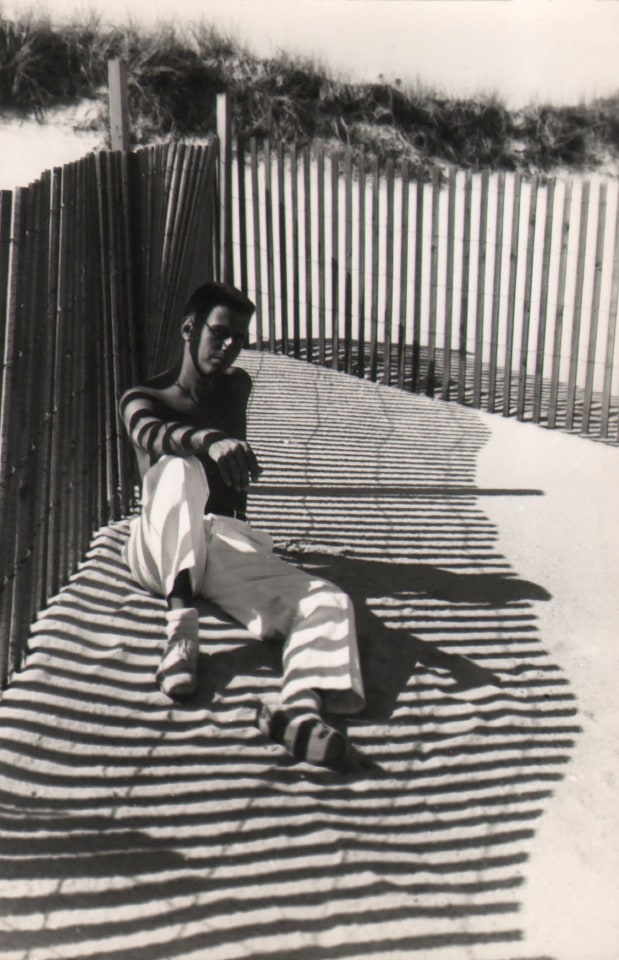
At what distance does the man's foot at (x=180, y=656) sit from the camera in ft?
12.1

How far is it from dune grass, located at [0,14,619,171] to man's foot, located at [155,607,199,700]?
44.2 feet

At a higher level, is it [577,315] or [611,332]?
[577,315]

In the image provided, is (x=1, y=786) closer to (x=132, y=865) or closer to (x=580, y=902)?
(x=132, y=865)

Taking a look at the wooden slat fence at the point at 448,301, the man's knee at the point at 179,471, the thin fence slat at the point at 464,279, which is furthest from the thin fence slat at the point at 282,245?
the man's knee at the point at 179,471

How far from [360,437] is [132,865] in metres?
4.27

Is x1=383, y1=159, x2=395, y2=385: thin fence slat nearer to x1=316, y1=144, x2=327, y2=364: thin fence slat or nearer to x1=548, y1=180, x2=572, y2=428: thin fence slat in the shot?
x1=316, y1=144, x2=327, y2=364: thin fence slat

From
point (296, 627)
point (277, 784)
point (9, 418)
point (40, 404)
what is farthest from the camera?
point (40, 404)

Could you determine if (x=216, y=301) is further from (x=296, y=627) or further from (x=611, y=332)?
(x=611, y=332)

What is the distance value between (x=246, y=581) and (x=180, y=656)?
17.5 inches

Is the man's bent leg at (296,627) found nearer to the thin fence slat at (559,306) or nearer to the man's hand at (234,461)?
the man's hand at (234,461)

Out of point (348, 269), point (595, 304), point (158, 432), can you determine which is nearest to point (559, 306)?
point (595, 304)

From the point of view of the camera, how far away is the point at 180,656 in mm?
3721

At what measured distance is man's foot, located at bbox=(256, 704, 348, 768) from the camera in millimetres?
3418

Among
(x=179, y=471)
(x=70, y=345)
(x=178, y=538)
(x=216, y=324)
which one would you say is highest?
(x=216, y=324)
